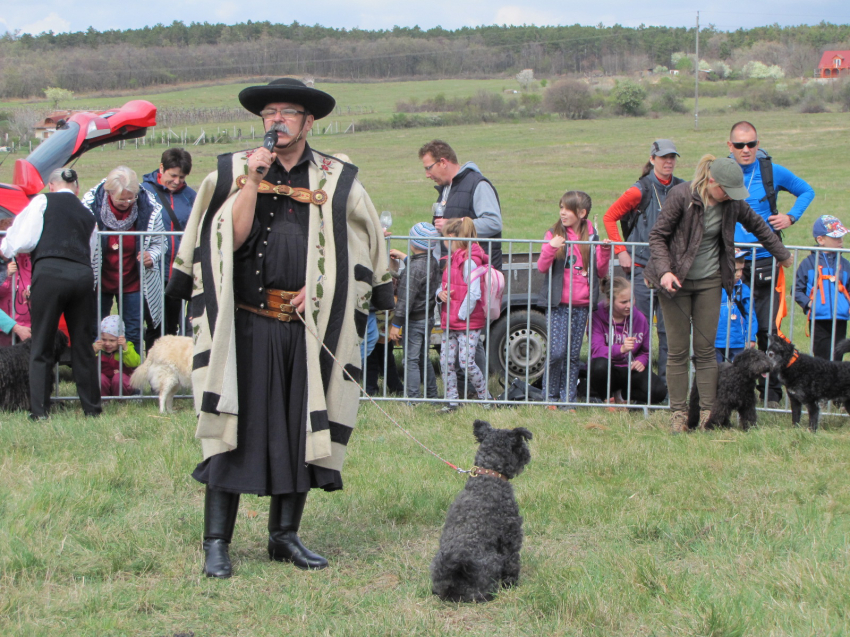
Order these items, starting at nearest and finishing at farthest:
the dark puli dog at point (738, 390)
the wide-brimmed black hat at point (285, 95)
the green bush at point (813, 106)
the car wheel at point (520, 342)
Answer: the wide-brimmed black hat at point (285, 95) → the dark puli dog at point (738, 390) → the car wheel at point (520, 342) → the green bush at point (813, 106)

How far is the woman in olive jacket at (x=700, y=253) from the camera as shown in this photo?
632cm

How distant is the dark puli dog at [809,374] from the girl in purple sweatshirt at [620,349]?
125 cm

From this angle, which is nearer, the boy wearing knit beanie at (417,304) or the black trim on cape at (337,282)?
the black trim on cape at (337,282)

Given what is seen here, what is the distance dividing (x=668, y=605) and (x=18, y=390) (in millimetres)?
5569

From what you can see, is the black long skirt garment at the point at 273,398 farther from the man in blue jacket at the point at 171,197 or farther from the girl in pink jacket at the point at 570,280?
the man in blue jacket at the point at 171,197

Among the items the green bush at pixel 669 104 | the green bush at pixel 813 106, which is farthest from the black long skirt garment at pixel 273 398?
the green bush at pixel 669 104

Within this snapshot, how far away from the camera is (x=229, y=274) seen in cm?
384

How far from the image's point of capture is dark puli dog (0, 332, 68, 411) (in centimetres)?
685

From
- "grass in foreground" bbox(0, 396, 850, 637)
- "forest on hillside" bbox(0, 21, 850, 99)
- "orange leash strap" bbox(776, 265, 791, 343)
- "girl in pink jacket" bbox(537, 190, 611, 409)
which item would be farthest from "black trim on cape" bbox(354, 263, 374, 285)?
"forest on hillside" bbox(0, 21, 850, 99)

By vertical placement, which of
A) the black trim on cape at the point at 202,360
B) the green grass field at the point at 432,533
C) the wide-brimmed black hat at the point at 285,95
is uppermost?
the wide-brimmed black hat at the point at 285,95

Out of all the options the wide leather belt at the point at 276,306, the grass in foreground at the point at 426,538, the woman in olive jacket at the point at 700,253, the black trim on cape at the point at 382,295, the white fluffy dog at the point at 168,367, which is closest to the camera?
the grass in foreground at the point at 426,538

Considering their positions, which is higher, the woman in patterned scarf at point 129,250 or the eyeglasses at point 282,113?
the eyeglasses at point 282,113

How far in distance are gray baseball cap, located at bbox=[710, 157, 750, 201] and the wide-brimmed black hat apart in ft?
10.9

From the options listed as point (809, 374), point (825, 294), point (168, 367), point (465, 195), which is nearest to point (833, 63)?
point (825, 294)
